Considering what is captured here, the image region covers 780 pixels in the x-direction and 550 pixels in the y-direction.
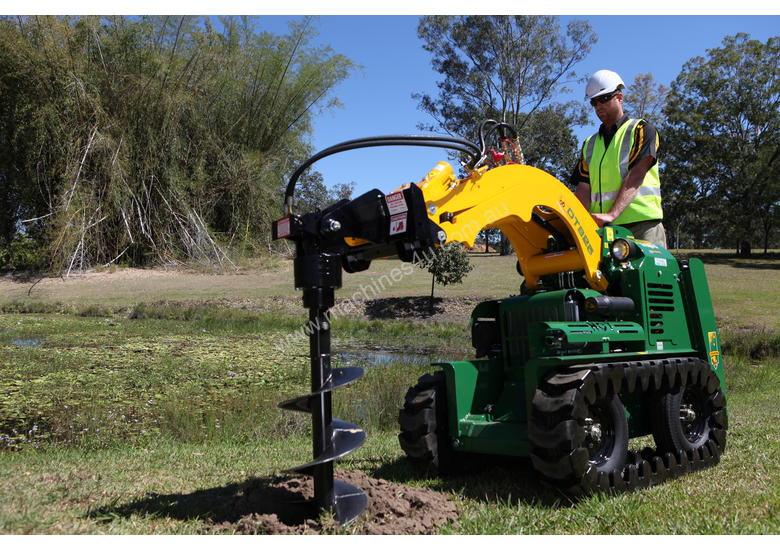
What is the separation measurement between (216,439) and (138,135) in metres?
24.4

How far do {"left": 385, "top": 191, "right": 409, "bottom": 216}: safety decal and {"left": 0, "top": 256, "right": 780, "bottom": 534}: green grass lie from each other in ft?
5.78

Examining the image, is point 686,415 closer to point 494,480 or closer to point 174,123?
point 494,480

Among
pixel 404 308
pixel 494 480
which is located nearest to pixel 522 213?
pixel 494 480

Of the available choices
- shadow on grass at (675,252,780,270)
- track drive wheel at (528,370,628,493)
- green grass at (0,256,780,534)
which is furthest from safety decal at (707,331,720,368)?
shadow on grass at (675,252,780,270)

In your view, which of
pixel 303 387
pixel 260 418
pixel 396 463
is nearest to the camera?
pixel 396 463

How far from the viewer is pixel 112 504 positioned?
381 cm

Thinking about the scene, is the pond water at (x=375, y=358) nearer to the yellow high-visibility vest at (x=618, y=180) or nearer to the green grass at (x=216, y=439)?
the green grass at (x=216, y=439)

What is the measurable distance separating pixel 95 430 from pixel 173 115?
78.5 feet

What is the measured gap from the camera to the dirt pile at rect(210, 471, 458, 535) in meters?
3.48

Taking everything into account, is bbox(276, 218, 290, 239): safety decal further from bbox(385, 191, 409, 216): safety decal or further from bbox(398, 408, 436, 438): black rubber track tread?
bbox(398, 408, 436, 438): black rubber track tread

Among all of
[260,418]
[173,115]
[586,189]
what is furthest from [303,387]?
[173,115]

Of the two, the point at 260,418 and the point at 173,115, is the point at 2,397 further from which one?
the point at 173,115

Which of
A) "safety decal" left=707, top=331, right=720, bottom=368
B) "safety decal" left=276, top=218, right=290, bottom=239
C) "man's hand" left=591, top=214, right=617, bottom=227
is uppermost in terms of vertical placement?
"man's hand" left=591, top=214, right=617, bottom=227

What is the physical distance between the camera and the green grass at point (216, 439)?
364 centimetres
